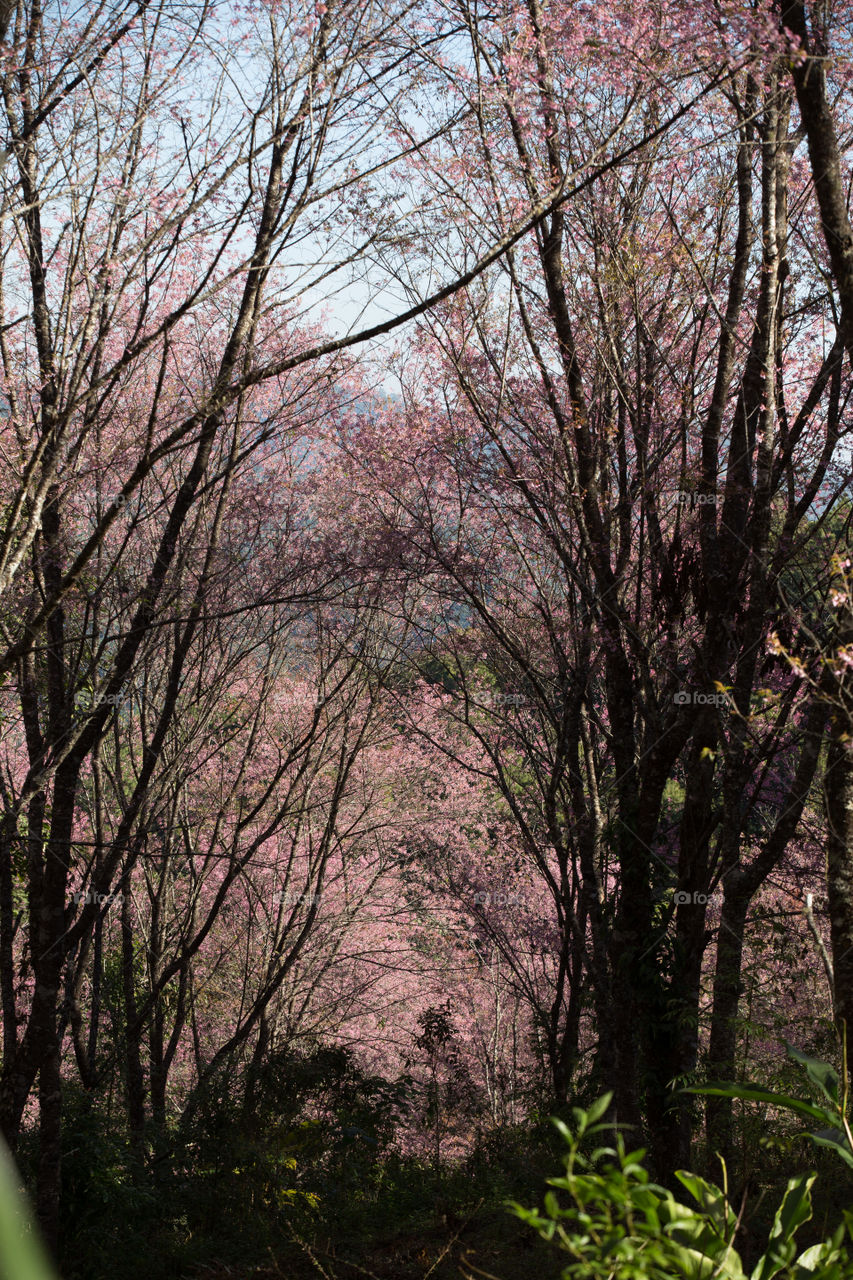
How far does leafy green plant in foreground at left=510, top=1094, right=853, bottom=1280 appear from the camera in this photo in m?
1.46

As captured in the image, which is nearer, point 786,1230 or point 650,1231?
point 650,1231

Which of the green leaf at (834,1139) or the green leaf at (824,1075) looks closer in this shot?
the green leaf at (834,1139)

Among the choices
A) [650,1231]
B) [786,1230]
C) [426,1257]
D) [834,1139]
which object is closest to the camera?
[650,1231]

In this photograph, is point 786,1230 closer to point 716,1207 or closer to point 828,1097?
point 716,1207

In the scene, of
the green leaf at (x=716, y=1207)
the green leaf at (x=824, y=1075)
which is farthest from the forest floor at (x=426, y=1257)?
the green leaf at (x=716, y=1207)

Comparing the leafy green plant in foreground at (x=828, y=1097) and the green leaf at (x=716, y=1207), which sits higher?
the leafy green plant in foreground at (x=828, y=1097)

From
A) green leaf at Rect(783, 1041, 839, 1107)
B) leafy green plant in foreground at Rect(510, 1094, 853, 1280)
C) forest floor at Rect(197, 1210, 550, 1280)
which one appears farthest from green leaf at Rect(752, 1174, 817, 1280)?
forest floor at Rect(197, 1210, 550, 1280)

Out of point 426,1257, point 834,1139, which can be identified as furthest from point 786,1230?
point 426,1257

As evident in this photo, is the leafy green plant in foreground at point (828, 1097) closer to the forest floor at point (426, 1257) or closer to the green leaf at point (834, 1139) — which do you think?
the green leaf at point (834, 1139)

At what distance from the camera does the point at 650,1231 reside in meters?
1.54

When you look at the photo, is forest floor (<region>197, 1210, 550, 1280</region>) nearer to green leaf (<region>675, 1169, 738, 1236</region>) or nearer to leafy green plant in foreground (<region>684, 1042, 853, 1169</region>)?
leafy green plant in foreground (<region>684, 1042, 853, 1169</region>)

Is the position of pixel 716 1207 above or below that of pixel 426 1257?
above

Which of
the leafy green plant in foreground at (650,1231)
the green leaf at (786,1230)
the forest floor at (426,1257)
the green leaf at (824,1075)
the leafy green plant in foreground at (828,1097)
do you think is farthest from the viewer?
the forest floor at (426,1257)

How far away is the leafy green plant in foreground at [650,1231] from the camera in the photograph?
→ 57.4 inches
